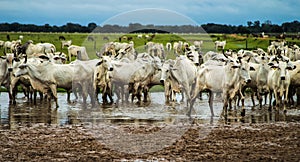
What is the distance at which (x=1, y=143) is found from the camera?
1205cm

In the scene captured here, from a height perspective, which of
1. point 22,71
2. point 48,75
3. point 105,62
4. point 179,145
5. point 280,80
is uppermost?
point 105,62

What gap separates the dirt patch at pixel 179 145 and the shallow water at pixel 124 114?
4.15ft

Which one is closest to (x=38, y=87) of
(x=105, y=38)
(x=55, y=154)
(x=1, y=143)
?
(x=1, y=143)

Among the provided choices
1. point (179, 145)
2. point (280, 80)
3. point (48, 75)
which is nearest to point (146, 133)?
point (179, 145)

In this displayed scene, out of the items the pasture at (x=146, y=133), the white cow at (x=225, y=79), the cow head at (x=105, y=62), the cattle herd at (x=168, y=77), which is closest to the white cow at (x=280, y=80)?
the cattle herd at (x=168, y=77)

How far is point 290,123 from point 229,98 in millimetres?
2658

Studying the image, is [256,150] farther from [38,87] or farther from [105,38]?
[105,38]

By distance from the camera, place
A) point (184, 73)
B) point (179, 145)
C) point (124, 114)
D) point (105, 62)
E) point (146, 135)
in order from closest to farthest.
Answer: point (179, 145)
point (146, 135)
point (124, 114)
point (184, 73)
point (105, 62)

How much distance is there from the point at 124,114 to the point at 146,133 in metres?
4.30

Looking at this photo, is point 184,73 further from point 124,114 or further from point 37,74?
point 37,74

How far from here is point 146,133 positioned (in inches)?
527

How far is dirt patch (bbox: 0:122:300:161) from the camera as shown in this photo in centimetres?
1048

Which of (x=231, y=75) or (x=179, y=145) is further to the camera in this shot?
(x=231, y=75)

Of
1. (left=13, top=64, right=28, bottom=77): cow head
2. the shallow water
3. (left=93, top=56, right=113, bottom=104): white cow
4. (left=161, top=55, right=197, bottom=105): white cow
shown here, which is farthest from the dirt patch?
(left=93, top=56, right=113, bottom=104): white cow
